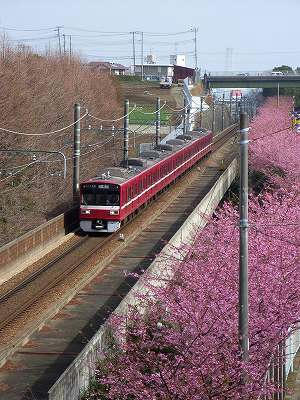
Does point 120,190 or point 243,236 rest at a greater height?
point 243,236

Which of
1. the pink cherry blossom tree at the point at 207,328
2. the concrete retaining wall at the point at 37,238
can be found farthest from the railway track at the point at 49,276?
the pink cherry blossom tree at the point at 207,328

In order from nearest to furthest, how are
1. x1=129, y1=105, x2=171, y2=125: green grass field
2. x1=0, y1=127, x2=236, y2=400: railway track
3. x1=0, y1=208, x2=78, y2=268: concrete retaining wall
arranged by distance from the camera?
x1=0, y1=127, x2=236, y2=400: railway track → x1=0, y1=208, x2=78, y2=268: concrete retaining wall → x1=129, y1=105, x2=171, y2=125: green grass field

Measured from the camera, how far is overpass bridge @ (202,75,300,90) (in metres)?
90.1

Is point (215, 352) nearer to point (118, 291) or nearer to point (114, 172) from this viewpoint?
point (118, 291)

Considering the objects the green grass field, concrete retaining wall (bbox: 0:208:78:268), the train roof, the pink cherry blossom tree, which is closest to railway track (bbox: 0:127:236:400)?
concrete retaining wall (bbox: 0:208:78:268)

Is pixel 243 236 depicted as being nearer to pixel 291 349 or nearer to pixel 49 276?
pixel 291 349

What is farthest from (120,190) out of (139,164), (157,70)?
(157,70)

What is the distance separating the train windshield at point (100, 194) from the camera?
2570cm

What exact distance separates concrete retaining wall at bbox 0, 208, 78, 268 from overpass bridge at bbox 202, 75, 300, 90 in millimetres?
64118

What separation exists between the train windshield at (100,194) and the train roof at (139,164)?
22 cm

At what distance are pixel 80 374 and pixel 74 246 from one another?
13.0m

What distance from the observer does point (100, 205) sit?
84.7 feet

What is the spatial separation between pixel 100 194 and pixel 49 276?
5653mm

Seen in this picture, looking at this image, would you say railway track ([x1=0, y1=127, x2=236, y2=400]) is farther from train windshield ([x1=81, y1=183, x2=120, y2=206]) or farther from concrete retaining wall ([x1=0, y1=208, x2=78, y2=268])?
train windshield ([x1=81, y1=183, x2=120, y2=206])
